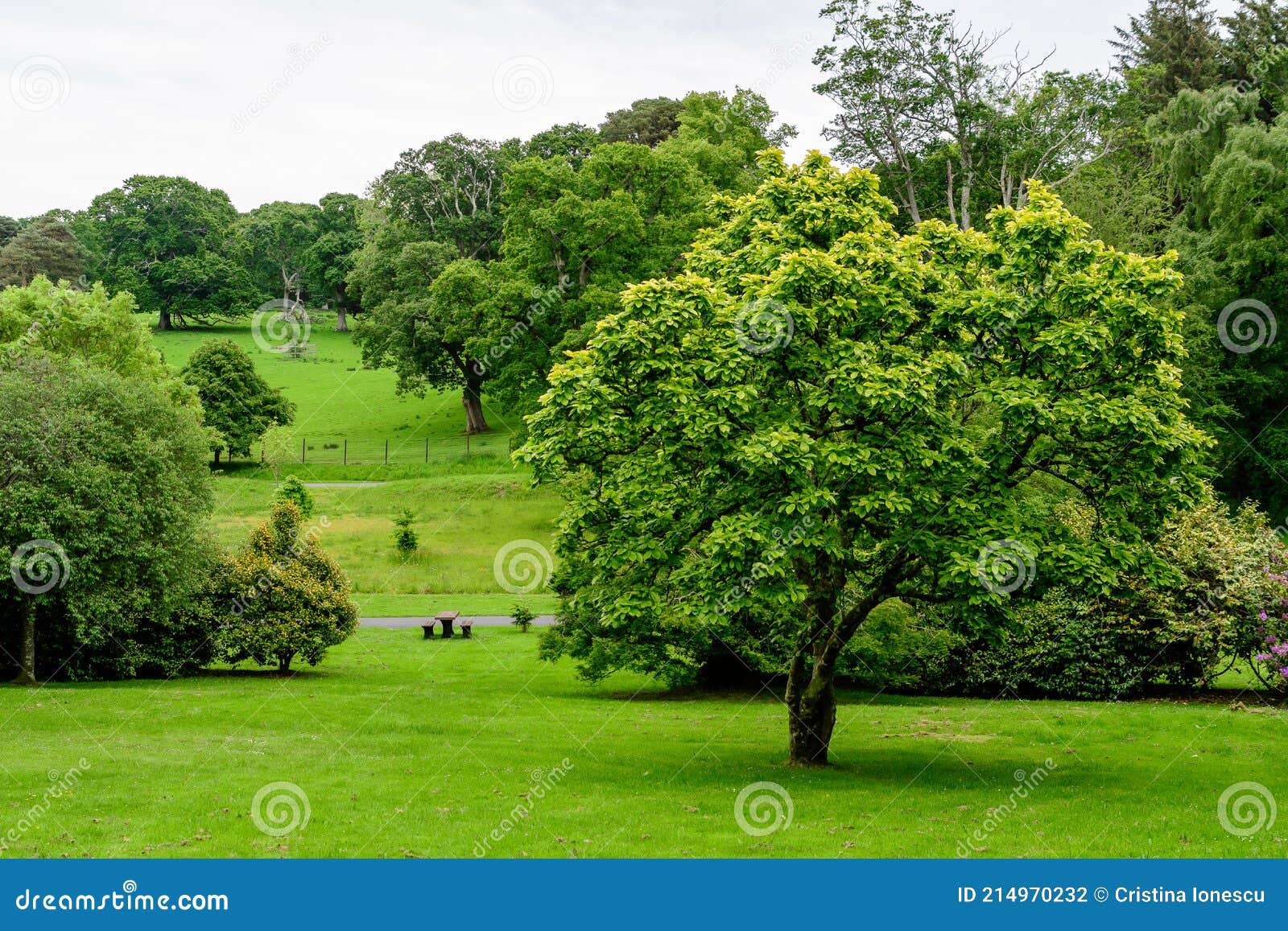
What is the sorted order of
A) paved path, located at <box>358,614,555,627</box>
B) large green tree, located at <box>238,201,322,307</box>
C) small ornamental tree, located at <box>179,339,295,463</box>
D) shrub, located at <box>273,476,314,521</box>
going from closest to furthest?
paved path, located at <box>358,614,555,627</box>
shrub, located at <box>273,476,314,521</box>
small ornamental tree, located at <box>179,339,295,463</box>
large green tree, located at <box>238,201,322,307</box>

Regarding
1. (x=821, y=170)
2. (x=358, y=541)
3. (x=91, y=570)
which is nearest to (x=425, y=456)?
(x=358, y=541)

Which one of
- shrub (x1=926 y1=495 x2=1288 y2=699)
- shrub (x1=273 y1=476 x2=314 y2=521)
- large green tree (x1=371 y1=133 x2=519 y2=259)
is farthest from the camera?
large green tree (x1=371 y1=133 x2=519 y2=259)

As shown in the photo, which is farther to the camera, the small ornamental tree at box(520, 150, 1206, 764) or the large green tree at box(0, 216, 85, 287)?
the large green tree at box(0, 216, 85, 287)

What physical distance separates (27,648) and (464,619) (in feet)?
49.5

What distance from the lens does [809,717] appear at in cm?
2003

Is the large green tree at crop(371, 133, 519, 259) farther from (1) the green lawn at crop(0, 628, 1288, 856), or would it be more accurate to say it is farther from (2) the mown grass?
(1) the green lawn at crop(0, 628, 1288, 856)

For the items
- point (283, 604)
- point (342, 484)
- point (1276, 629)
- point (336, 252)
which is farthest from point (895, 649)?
point (336, 252)

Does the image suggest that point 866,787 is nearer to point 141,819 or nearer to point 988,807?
point 988,807

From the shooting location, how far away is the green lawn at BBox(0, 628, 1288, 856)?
47.5 ft

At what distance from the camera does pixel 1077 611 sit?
2906 centimetres

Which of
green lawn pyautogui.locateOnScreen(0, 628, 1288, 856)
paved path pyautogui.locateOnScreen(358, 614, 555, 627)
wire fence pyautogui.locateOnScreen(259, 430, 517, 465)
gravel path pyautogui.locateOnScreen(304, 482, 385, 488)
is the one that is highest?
wire fence pyautogui.locateOnScreen(259, 430, 517, 465)

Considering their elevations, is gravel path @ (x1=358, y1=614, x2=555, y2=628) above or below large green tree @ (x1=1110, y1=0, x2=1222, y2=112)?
below

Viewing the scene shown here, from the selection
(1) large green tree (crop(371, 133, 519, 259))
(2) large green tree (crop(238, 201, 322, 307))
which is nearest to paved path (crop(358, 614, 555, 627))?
(1) large green tree (crop(371, 133, 519, 259))

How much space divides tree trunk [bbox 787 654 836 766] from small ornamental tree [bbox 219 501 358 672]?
15.9m
